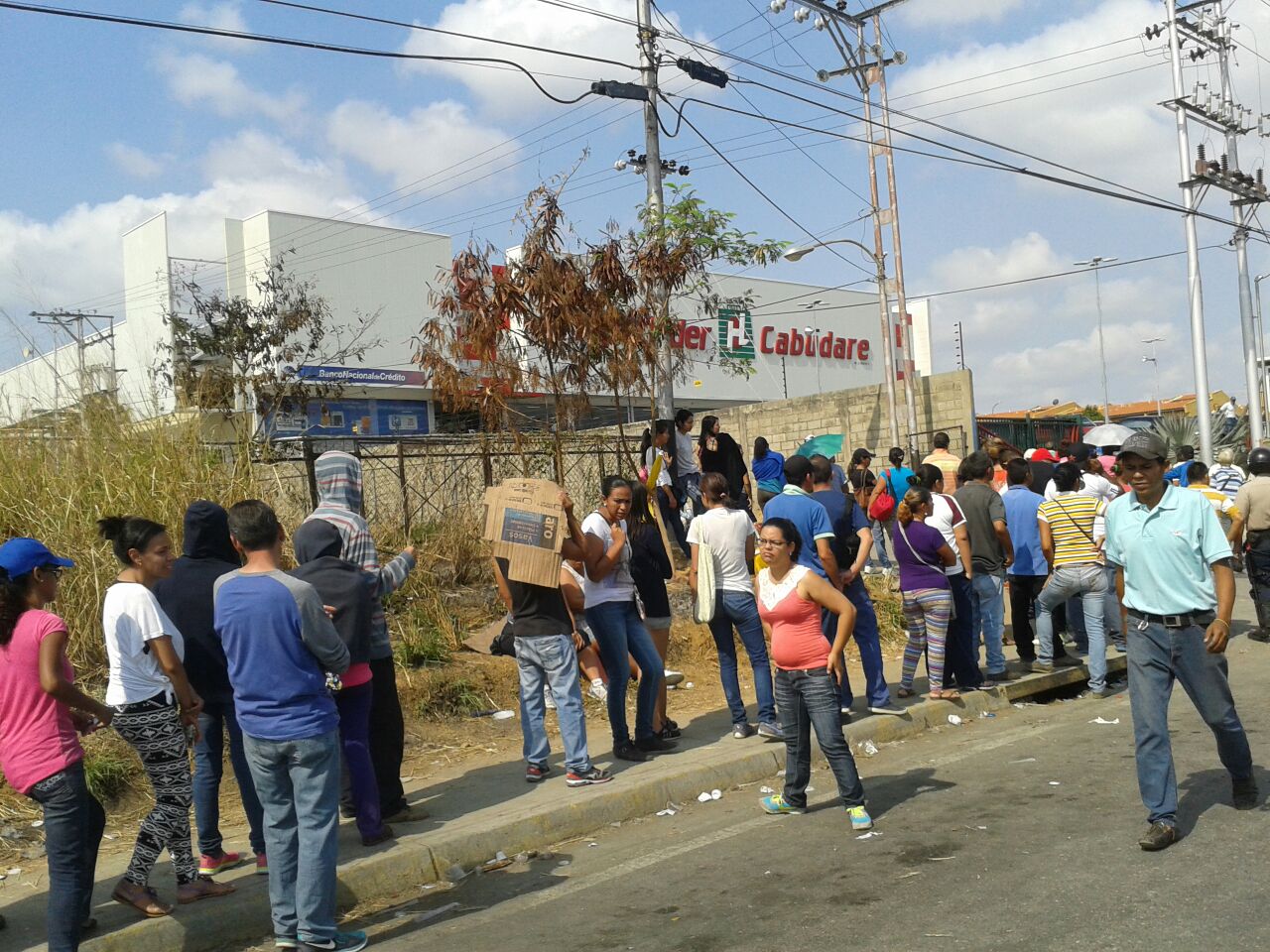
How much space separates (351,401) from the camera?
36094 mm

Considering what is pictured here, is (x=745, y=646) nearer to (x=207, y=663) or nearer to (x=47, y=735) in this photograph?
(x=207, y=663)

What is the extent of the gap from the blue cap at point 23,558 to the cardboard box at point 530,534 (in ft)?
8.80

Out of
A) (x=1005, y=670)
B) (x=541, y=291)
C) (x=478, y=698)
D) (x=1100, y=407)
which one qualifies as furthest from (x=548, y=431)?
(x=1100, y=407)

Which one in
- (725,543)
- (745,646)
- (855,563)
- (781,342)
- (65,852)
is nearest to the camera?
(65,852)

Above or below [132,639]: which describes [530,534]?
above

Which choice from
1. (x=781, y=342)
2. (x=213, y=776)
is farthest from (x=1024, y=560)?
(x=781, y=342)

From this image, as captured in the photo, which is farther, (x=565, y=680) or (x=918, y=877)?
(x=565, y=680)

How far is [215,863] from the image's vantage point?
236 inches

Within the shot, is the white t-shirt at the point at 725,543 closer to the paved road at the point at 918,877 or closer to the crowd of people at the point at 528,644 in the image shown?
the crowd of people at the point at 528,644

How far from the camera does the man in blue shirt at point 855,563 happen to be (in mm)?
8625

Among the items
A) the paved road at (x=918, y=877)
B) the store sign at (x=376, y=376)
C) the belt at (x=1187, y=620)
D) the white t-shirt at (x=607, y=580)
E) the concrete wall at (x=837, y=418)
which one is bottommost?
the paved road at (x=918, y=877)

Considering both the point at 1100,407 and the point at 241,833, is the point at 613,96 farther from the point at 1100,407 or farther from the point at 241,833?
the point at 1100,407

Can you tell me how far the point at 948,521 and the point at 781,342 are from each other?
43.4 meters

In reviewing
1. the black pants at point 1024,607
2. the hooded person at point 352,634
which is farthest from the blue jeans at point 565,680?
the black pants at point 1024,607
